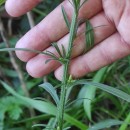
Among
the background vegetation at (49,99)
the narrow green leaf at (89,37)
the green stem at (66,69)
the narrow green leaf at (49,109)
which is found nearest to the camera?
the green stem at (66,69)

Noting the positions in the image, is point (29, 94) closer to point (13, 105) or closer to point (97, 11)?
point (13, 105)

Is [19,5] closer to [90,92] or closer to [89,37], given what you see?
[89,37]

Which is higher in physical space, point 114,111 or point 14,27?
point 14,27

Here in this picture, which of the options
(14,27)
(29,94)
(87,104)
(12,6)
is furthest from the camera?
(14,27)

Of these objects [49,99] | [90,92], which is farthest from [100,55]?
[49,99]

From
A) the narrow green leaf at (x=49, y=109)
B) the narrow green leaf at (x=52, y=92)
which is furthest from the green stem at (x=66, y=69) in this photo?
the narrow green leaf at (x=49, y=109)

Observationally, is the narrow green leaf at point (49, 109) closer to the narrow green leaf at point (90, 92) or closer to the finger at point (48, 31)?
the narrow green leaf at point (90, 92)

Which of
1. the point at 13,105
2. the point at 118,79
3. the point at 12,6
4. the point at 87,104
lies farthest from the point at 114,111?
the point at 12,6
